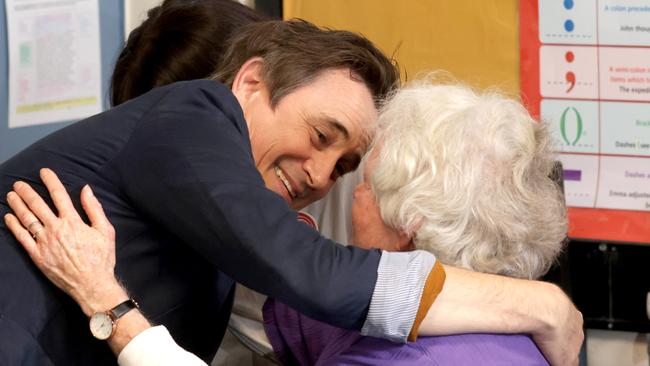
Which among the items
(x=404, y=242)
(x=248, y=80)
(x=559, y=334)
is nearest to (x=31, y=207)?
(x=248, y=80)

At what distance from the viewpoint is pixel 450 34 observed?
247cm

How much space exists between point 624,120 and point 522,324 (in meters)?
1.12

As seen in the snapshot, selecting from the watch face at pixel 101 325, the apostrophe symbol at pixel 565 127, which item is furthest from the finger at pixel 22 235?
the apostrophe symbol at pixel 565 127

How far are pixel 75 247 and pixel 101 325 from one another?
0.41 ft

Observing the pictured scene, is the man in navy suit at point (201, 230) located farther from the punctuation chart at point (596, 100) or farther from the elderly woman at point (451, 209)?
the punctuation chart at point (596, 100)

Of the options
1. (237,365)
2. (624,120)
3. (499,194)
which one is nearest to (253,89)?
(499,194)

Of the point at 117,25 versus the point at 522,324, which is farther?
the point at 117,25

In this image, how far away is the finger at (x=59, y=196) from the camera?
4.68 ft

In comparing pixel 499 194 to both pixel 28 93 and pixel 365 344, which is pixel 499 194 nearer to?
pixel 365 344

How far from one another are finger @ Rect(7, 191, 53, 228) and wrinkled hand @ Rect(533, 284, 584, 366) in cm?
81

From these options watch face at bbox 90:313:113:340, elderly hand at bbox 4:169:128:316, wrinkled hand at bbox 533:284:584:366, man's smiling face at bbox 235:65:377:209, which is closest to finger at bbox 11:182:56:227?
elderly hand at bbox 4:169:128:316

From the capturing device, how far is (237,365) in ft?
7.50

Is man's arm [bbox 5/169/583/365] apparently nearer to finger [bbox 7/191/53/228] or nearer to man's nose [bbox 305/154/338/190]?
finger [bbox 7/191/53/228]

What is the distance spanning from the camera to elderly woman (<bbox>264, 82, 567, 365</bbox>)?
147cm
